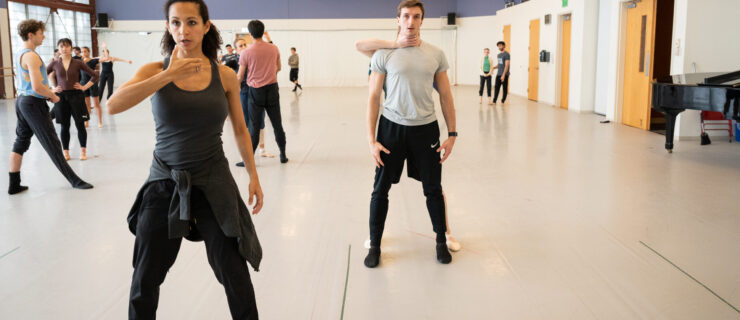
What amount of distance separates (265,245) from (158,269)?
1.91 meters

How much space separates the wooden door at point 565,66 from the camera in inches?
533

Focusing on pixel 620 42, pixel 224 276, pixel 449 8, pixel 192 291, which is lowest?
pixel 192 291

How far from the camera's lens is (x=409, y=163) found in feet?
11.6

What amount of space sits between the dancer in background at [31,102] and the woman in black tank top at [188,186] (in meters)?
3.95

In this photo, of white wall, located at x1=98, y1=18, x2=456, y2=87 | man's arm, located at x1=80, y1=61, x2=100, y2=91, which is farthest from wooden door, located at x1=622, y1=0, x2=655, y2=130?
white wall, located at x1=98, y1=18, x2=456, y2=87

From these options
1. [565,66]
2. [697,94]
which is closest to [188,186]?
[697,94]

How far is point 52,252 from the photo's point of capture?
3836 millimetres

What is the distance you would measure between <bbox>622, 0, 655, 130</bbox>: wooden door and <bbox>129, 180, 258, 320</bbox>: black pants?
899 cm

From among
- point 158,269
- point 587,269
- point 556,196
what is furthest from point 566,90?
point 158,269

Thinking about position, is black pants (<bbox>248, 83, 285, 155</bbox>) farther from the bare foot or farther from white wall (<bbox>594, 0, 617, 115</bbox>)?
white wall (<bbox>594, 0, 617, 115</bbox>)

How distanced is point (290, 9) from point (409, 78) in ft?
72.0

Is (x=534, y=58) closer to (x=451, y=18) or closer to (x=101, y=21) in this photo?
(x=451, y=18)

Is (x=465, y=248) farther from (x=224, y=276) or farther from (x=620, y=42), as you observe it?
(x=620, y=42)

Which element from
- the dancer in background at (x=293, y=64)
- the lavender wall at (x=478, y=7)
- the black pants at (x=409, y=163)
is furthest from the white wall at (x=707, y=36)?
the dancer in background at (x=293, y=64)
